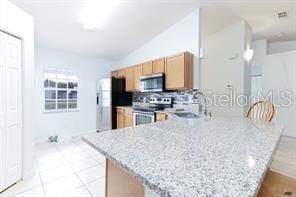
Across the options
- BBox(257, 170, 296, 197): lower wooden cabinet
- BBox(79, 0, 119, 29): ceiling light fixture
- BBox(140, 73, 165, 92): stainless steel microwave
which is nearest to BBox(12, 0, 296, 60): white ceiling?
BBox(79, 0, 119, 29): ceiling light fixture

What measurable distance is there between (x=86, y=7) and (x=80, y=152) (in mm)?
2708

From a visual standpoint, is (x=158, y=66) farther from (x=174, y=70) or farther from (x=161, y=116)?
(x=161, y=116)

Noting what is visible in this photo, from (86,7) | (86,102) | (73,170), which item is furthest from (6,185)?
(86,102)

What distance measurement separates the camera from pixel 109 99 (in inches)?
189

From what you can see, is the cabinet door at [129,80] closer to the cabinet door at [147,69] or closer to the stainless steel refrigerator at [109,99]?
the stainless steel refrigerator at [109,99]

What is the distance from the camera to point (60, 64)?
4641 mm

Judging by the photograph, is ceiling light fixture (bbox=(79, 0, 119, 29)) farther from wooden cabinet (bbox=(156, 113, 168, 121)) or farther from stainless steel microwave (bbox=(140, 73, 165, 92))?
wooden cabinet (bbox=(156, 113, 168, 121))

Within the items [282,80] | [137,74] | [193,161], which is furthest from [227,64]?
[193,161]

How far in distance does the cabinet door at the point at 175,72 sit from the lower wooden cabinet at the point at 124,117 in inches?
49.0

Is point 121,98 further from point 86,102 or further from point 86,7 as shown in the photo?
point 86,7

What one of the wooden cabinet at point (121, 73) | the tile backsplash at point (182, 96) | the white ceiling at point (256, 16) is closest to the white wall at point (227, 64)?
the white ceiling at point (256, 16)

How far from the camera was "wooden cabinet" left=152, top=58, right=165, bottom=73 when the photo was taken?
12.5 ft

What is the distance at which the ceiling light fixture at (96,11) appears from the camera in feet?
9.35

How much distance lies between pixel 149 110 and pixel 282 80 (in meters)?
3.97
